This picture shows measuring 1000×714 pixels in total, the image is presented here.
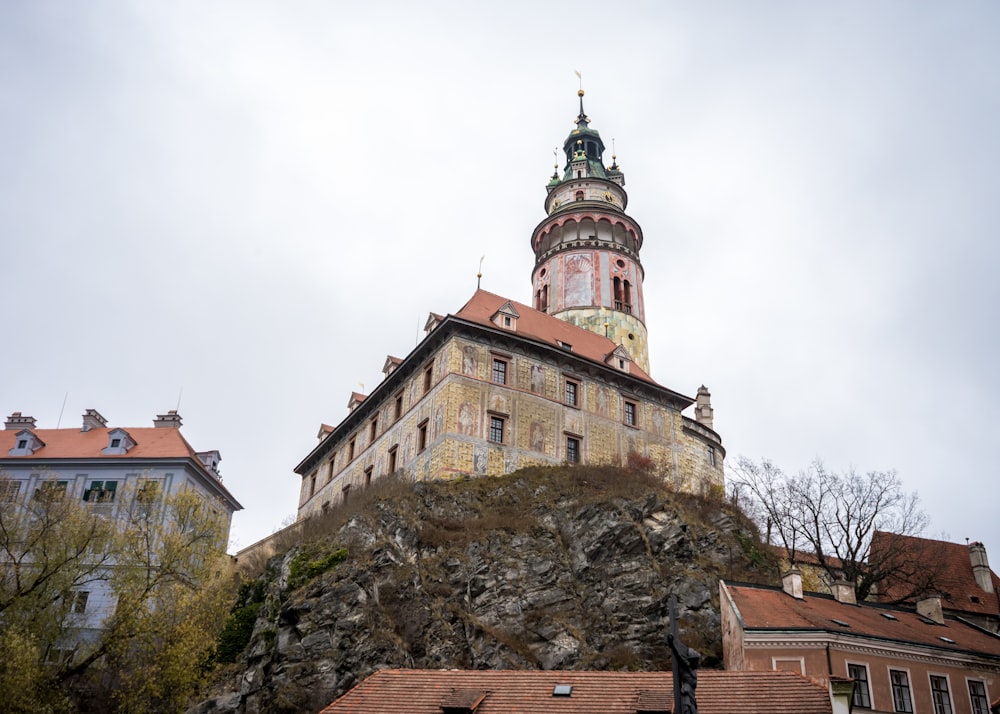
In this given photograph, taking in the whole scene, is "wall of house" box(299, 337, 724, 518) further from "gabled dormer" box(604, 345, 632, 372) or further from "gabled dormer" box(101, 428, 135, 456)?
"gabled dormer" box(101, 428, 135, 456)

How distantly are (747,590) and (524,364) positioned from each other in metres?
16.4

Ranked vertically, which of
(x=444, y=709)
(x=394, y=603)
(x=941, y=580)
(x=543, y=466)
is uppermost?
(x=543, y=466)

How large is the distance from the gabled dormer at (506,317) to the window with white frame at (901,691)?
74.3 feet

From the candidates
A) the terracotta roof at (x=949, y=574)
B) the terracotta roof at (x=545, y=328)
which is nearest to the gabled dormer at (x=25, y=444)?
the terracotta roof at (x=545, y=328)

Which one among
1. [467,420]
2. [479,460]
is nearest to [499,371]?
[467,420]

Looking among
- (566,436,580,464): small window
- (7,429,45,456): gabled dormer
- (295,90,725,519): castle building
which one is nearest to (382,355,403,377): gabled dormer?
(295,90,725,519): castle building

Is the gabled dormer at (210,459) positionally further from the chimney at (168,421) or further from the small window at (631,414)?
the small window at (631,414)

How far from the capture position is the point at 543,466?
4066cm

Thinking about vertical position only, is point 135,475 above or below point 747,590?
above

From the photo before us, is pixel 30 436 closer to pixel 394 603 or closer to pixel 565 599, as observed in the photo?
pixel 394 603

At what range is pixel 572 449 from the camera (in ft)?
141

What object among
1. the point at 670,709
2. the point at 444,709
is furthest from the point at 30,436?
the point at 670,709

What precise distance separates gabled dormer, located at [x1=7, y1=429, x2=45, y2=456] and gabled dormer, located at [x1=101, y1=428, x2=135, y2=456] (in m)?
4.34

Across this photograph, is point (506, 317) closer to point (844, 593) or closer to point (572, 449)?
point (572, 449)
